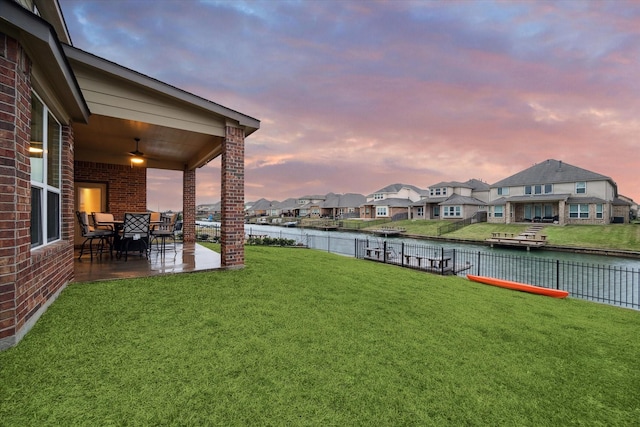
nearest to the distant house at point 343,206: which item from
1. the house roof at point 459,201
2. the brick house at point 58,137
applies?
the house roof at point 459,201

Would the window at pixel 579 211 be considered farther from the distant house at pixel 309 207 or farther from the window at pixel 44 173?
the distant house at pixel 309 207

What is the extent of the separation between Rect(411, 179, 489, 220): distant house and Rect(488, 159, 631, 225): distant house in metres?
3.24

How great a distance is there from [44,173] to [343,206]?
2585 inches

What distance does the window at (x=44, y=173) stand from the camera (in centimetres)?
339

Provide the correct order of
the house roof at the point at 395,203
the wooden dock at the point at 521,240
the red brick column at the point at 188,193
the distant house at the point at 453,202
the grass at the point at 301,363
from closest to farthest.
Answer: the grass at the point at 301,363
the red brick column at the point at 188,193
the wooden dock at the point at 521,240
the distant house at the point at 453,202
the house roof at the point at 395,203

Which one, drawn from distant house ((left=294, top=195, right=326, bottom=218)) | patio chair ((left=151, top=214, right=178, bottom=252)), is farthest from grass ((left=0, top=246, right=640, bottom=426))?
distant house ((left=294, top=195, right=326, bottom=218))

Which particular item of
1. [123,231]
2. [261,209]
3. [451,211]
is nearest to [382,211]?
[451,211]

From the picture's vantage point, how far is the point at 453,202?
38344 millimetres

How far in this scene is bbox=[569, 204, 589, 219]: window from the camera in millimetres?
27625

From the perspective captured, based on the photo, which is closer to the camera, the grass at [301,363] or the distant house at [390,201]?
the grass at [301,363]

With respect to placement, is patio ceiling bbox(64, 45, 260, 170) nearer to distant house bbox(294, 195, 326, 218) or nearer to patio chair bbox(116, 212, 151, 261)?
patio chair bbox(116, 212, 151, 261)

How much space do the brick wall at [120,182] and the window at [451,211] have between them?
38.2 meters

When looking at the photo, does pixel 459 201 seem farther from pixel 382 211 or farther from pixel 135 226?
pixel 135 226

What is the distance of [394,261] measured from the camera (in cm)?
1196
